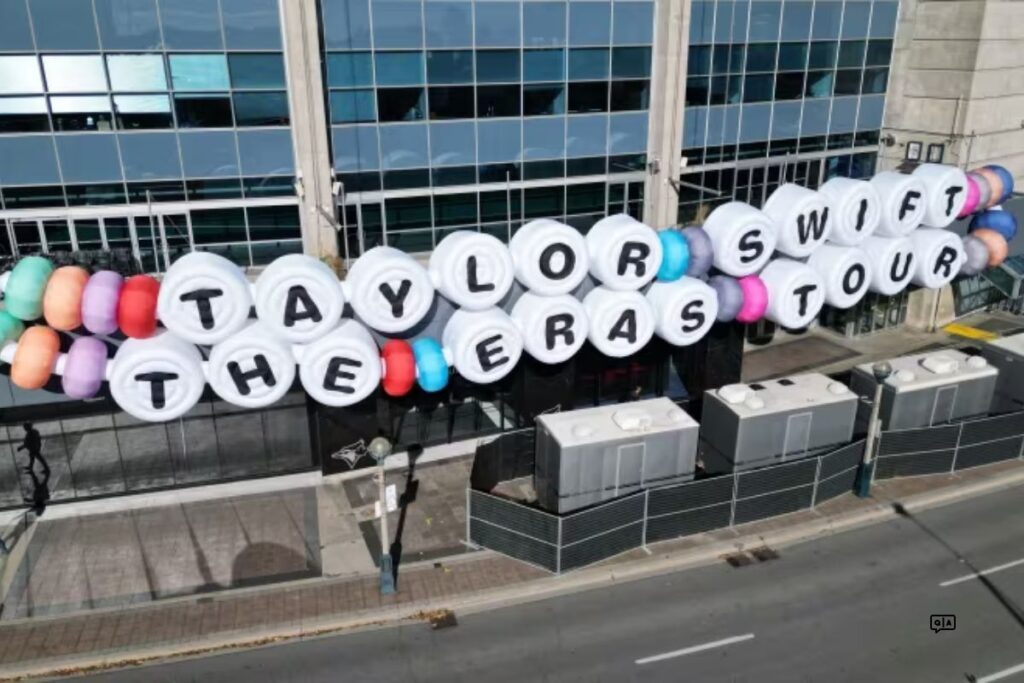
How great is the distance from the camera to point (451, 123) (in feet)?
72.8

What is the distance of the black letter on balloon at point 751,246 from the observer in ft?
65.5

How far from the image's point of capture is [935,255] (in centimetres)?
2317

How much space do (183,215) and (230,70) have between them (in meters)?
3.64

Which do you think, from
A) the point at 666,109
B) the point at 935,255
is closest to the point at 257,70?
the point at 666,109

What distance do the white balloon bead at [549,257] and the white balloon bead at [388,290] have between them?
2.19 m

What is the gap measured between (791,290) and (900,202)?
404cm

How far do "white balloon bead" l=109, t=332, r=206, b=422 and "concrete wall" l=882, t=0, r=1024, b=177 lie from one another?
24710mm

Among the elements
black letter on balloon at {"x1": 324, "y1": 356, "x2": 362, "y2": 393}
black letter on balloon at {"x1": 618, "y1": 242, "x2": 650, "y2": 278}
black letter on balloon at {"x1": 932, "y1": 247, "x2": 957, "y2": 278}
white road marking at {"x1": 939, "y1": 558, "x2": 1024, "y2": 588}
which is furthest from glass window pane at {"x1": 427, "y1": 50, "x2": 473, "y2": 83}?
white road marking at {"x1": 939, "y1": 558, "x2": 1024, "y2": 588}

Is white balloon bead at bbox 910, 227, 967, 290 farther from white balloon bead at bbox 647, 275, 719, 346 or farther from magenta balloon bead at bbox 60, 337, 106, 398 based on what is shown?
magenta balloon bead at bbox 60, 337, 106, 398

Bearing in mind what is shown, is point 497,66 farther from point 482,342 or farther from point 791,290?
point 791,290

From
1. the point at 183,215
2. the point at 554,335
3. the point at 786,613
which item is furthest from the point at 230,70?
the point at 786,613

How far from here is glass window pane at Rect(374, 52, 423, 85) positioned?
21.1m

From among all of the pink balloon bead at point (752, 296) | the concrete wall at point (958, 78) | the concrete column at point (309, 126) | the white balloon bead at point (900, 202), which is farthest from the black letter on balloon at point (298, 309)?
the concrete wall at point (958, 78)

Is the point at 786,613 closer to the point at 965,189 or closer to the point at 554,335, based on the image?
the point at 554,335
